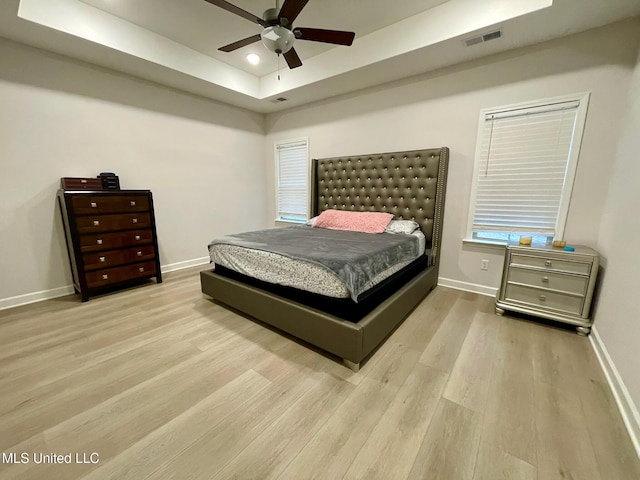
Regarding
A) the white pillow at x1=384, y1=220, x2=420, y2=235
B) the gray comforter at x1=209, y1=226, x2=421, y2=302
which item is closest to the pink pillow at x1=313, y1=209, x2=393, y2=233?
the white pillow at x1=384, y1=220, x2=420, y2=235

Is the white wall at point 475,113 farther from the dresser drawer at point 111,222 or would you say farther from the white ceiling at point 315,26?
the dresser drawer at point 111,222

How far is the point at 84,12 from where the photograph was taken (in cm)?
231

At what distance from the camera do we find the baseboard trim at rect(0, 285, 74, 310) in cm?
254

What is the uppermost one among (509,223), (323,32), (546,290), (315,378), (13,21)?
(13,21)

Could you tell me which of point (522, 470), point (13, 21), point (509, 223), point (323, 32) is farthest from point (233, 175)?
point (522, 470)

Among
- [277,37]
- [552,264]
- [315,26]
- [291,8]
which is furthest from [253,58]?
[552,264]

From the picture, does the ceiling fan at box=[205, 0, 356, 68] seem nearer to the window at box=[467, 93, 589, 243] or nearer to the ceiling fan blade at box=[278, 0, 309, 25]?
the ceiling fan blade at box=[278, 0, 309, 25]

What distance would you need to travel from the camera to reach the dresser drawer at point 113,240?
8.60 feet

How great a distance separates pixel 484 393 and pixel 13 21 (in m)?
4.44

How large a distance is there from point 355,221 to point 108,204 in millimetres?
2761

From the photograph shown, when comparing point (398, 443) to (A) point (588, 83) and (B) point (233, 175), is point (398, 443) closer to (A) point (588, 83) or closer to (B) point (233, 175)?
(A) point (588, 83)

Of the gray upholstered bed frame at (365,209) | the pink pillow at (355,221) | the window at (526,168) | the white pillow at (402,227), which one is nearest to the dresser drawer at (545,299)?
the window at (526,168)

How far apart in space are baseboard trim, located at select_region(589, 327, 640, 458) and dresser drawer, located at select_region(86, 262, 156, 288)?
4.07m

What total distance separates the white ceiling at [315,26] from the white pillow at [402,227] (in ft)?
5.66
